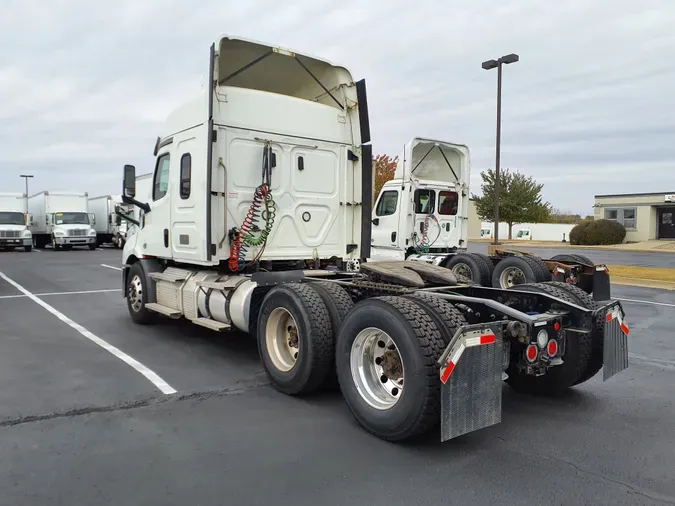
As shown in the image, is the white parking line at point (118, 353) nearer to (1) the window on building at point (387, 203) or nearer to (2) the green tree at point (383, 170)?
(1) the window on building at point (387, 203)

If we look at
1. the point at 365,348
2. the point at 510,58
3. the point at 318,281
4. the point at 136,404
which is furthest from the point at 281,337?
the point at 510,58

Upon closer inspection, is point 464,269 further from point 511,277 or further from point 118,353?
point 118,353

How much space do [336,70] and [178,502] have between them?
19.5 feet

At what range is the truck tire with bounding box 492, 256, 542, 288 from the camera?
10312 mm

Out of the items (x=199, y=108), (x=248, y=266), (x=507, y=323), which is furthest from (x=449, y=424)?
(x=199, y=108)

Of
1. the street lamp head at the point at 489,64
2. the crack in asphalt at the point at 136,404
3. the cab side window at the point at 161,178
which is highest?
the street lamp head at the point at 489,64

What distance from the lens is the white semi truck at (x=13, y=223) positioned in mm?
28891

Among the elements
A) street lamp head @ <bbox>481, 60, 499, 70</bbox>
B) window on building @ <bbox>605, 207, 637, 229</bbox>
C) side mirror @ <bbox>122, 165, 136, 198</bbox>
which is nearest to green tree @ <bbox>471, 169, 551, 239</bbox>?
window on building @ <bbox>605, 207, 637, 229</bbox>

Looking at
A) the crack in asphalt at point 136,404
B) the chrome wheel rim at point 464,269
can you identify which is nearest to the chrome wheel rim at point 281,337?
the crack in asphalt at point 136,404

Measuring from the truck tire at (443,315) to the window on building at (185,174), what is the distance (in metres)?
3.92

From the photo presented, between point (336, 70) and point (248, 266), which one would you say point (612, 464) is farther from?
point (336, 70)

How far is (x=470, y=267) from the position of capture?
37.5 feet

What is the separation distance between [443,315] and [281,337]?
6.68 feet

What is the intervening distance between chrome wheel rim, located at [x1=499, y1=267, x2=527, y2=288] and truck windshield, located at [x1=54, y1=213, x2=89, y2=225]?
1083 inches
